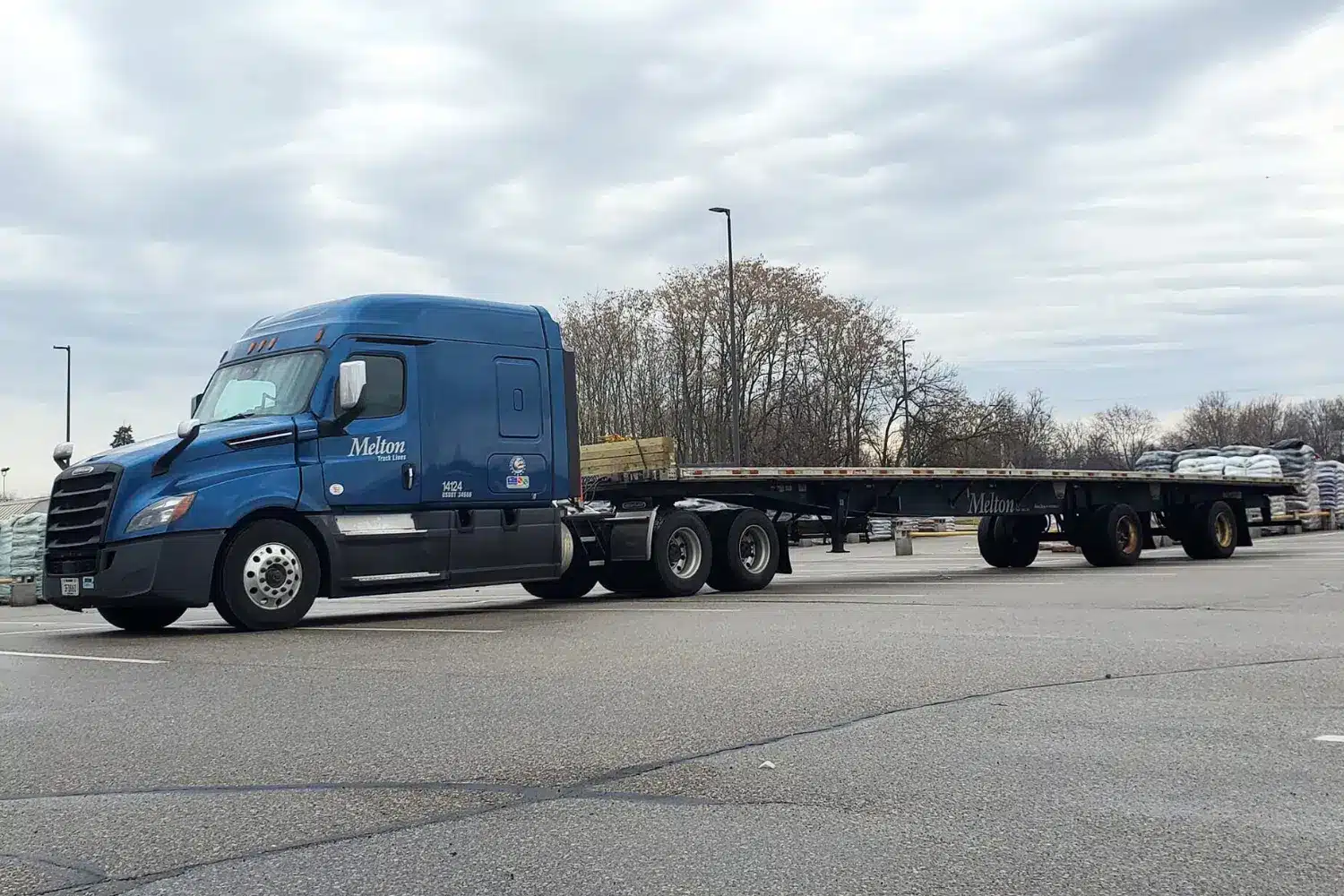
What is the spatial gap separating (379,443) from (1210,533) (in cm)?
1801

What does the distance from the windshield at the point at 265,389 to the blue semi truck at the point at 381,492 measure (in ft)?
0.07

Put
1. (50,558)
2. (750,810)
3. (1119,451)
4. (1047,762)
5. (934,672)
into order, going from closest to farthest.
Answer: (750,810), (1047,762), (934,672), (50,558), (1119,451)

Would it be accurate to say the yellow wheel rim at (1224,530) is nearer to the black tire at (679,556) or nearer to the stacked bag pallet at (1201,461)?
the stacked bag pallet at (1201,461)

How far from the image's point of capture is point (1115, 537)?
930 inches

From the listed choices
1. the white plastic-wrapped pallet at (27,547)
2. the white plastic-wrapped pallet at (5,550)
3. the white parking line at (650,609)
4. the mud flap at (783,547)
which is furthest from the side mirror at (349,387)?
the white plastic-wrapped pallet at (5,550)

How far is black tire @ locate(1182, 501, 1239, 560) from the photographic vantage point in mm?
26117

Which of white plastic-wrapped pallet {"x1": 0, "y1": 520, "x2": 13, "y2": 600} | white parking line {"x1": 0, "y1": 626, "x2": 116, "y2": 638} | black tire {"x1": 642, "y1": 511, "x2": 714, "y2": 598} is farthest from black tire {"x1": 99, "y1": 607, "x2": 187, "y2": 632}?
white plastic-wrapped pallet {"x1": 0, "y1": 520, "x2": 13, "y2": 600}

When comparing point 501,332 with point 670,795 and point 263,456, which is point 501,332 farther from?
point 670,795

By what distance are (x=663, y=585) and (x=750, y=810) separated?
12.2m

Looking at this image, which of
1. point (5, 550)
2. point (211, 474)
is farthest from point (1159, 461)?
point (211, 474)

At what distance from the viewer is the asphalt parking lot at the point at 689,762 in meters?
4.21

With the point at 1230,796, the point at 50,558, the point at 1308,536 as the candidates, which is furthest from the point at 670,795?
the point at 1308,536

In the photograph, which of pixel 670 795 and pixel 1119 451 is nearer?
pixel 670 795

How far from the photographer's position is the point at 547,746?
6156 mm
